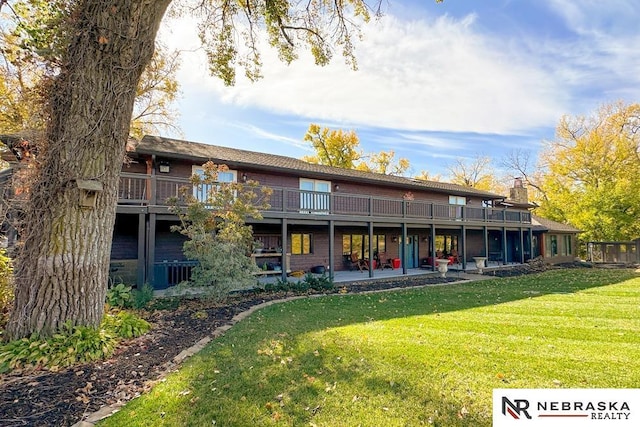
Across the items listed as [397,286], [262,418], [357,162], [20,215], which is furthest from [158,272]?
[357,162]

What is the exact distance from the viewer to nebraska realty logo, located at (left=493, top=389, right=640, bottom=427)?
3.16 m

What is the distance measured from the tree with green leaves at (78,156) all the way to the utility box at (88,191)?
42 mm

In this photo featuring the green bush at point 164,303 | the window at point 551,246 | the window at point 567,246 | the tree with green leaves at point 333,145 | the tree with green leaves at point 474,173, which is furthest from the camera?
the tree with green leaves at point 474,173

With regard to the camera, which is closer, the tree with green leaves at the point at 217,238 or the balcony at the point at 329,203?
the tree with green leaves at the point at 217,238

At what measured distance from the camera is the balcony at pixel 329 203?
1040cm

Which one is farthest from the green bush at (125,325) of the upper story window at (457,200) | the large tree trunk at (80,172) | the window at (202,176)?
the upper story window at (457,200)

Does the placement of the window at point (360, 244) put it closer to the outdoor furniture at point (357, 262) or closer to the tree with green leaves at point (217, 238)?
the outdoor furniture at point (357, 262)

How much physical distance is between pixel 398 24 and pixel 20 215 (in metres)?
11.0

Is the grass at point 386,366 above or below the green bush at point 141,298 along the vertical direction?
below

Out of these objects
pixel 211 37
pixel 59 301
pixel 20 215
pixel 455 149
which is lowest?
pixel 59 301

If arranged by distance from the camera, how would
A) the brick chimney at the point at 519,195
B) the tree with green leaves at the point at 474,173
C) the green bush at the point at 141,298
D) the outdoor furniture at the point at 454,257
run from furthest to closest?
the tree with green leaves at the point at 474,173 < the brick chimney at the point at 519,195 < the outdoor furniture at the point at 454,257 < the green bush at the point at 141,298

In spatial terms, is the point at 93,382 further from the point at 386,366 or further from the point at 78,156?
the point at 386,366

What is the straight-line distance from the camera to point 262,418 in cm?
324

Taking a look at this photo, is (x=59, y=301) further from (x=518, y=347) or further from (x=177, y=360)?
(x=518, y=347)
